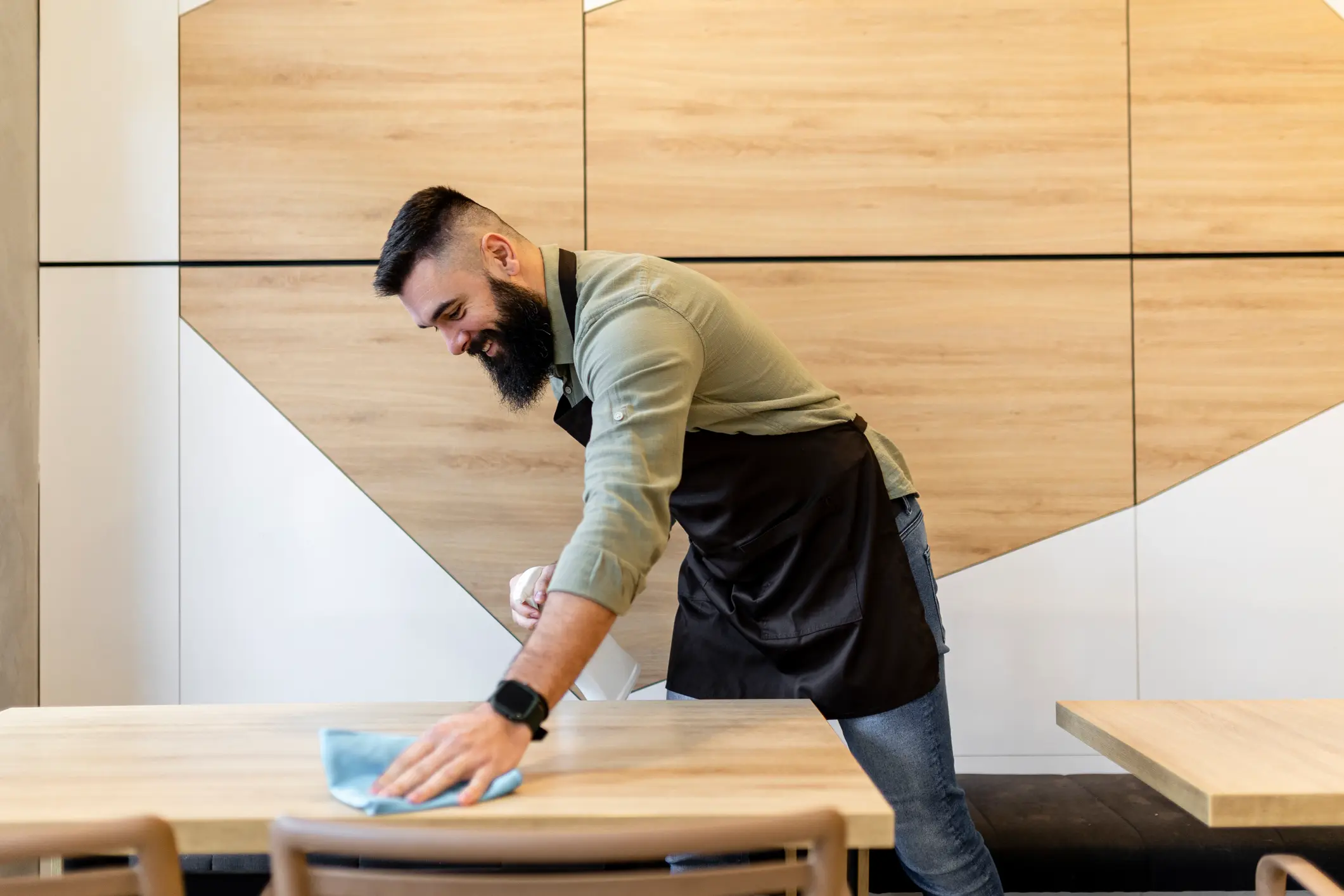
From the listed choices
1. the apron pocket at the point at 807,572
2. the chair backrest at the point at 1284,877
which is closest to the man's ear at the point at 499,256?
the apron pocket at the point at 807,572

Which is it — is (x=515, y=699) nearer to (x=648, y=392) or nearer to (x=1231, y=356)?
(x=648, y=392)

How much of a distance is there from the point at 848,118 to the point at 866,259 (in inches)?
13.9

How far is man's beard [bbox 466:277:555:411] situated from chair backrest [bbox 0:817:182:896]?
88 centimetres

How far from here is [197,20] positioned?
8.21 ft

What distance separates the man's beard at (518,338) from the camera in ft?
5.17

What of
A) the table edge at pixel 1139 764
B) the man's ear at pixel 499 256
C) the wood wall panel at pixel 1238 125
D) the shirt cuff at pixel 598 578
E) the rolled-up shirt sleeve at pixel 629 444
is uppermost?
the wood wall panel at pixel 1238 125

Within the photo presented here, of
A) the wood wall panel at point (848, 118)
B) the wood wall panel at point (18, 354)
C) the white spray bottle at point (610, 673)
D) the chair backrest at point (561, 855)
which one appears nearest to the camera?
the chair backrest at point (561, 855)

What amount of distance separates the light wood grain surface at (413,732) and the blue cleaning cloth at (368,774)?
0.05ft

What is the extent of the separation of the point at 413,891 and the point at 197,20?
2.41 meters

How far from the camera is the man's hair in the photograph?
61.8 inches

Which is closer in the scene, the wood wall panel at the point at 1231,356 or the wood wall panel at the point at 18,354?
the wood wall panel at the point at 18,354

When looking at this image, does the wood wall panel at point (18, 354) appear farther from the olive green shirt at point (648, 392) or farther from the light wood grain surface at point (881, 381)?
the olive green shirt at point (648, 392)

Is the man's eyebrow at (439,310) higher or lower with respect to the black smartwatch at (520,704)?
higher

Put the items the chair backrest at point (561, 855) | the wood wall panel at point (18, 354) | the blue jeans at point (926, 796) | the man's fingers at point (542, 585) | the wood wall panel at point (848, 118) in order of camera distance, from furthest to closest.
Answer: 1. the wood wall panel at point (848, 118)
2. the wood wall panel at point (18, 354)
3. the man's fingers at point (542, 585)
4. the blue jeans at point (926, 796)
5. the chair backrest at point (561, 855)
